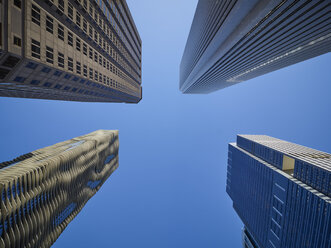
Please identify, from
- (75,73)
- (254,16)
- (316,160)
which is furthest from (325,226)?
(75,73)

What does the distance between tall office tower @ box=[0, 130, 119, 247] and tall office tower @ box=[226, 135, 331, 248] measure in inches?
3980

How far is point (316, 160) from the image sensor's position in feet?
257

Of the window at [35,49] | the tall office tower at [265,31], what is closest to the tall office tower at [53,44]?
the window at [35,49]

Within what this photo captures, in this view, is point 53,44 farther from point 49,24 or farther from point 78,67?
point 78,67

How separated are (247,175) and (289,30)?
104818 millimetres

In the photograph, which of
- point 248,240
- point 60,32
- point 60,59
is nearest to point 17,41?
point 60,59

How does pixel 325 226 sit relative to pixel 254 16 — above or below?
below

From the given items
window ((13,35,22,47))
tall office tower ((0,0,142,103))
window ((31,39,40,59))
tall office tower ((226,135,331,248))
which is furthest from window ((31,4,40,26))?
tall office tower ((226,135,331,248))

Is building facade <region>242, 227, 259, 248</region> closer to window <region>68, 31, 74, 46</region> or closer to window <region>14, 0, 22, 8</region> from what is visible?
window <region>68, 31, 74, 46</region>

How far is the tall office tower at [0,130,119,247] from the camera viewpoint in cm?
4291

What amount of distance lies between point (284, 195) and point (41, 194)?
355 ft

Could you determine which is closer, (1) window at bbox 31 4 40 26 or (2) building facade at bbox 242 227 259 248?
(1) window at bbox 31 4 40 26

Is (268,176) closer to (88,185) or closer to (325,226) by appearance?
(325,226)

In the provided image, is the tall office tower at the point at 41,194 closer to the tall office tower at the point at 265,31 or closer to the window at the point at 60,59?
the window at the point at 60,59
